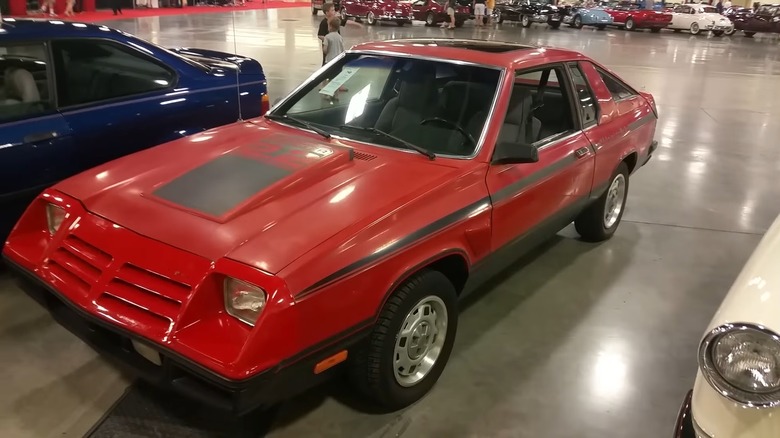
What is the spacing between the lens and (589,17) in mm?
25812

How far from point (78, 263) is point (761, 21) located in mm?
29563

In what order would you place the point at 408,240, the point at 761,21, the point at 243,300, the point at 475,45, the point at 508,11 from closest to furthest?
the point at 243,300
the point at 408,240
the point at 475,45
the point at 761,21
the point at 508,11

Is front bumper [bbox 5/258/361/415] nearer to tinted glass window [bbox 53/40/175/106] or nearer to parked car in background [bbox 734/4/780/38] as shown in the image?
tinted glass window [bbox 53/40/175/106]

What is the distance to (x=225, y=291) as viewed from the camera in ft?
7.18

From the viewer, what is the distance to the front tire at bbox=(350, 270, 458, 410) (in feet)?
8.14

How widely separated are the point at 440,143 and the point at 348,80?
0.89 m

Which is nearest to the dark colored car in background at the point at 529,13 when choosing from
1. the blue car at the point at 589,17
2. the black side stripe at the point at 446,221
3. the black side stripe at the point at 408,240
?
the blue car at the point at 589,17

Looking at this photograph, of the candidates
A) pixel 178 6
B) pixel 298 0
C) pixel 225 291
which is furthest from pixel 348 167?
pixel 298 0

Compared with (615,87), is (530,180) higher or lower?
lower

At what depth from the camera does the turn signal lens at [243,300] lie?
84.4 inches

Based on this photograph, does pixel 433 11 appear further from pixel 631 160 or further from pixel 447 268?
pixel 447 268

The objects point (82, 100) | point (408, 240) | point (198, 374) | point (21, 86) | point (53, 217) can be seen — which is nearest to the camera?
point (198, 374)

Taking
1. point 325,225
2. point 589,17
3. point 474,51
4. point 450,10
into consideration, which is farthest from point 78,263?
point 589,17

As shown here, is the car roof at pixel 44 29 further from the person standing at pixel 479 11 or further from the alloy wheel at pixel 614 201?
the person standing at pixel 479 11
